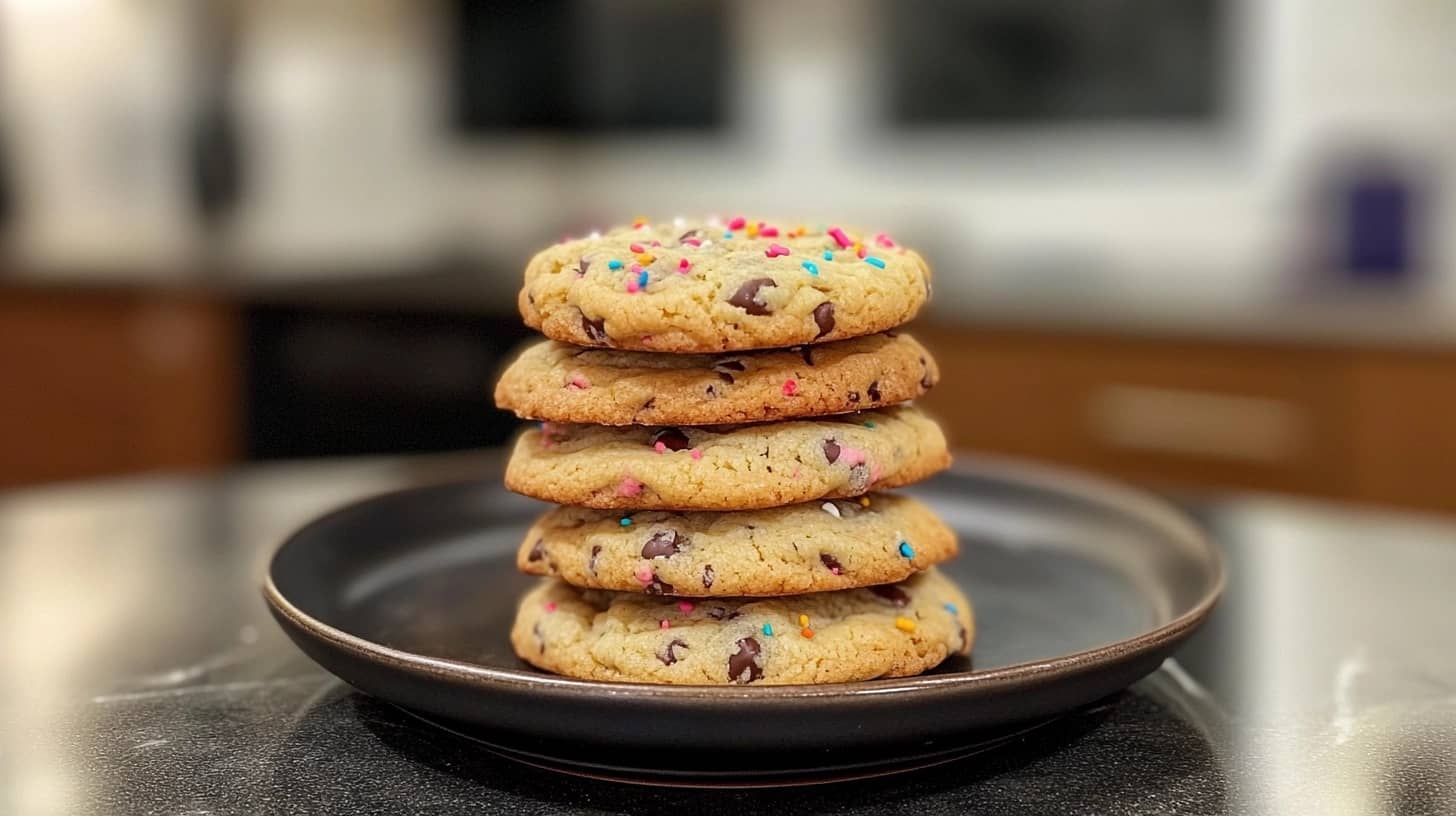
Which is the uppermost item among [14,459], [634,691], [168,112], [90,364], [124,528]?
[168,112]

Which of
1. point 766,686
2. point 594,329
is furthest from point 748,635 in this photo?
point 594,329

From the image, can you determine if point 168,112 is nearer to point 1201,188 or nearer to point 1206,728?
point 1201,188

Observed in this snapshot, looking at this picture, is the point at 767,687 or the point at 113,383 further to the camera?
the point at 113,383

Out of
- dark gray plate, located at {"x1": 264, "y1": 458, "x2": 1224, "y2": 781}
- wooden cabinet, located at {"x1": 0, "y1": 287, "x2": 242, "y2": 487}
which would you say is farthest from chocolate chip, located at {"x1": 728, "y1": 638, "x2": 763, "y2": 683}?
wooden cabinet, located at {"x1": 0, "y1": 287, "x2": 242, "y2": 487}

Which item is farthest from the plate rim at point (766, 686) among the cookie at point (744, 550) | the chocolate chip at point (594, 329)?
the chocolate chip at point (594, 329)

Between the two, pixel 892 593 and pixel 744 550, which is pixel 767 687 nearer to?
pixel 744 550

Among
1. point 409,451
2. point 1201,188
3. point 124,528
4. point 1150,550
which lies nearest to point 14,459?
point 409,451

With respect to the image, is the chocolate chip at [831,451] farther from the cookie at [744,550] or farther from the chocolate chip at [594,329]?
the chocolate chip at [594,329]
